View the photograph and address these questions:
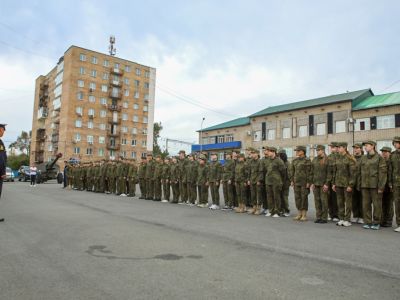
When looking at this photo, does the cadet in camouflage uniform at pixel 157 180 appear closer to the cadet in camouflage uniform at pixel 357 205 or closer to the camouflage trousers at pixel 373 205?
the cadet in camouflage uniform at pixel 357 205

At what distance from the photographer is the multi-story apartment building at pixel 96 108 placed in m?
63.9

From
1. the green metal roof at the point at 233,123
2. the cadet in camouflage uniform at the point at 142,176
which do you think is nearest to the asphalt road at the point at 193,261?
the cadet in camouflage uniform at the point at 142,176

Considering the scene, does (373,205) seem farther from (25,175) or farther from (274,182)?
(25,175)

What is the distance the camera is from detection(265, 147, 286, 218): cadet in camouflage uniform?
35.0 ft

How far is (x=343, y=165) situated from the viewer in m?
9.23

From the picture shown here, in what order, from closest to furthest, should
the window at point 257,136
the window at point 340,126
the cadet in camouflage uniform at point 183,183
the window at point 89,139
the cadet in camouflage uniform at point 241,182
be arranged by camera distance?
the cadet in camouflage uniform at point 241,182
the cadet in camouflage uniform at point 183,183
the window at point 340,126
the window at point 257,136
the window at point 89,139

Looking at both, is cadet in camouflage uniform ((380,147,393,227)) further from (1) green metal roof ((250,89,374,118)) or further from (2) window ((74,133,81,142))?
(2) window ((74,133,81,142))

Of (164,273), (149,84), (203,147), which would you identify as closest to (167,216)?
(164,273)

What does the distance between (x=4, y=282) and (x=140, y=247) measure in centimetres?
213

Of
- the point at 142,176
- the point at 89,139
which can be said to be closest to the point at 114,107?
the point at 89,139

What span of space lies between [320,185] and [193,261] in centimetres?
560

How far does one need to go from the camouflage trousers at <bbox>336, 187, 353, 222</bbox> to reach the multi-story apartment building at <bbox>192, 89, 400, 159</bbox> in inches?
1405

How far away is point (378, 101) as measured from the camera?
144 feet

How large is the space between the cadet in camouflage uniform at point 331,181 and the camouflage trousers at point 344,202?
377 millimetres
